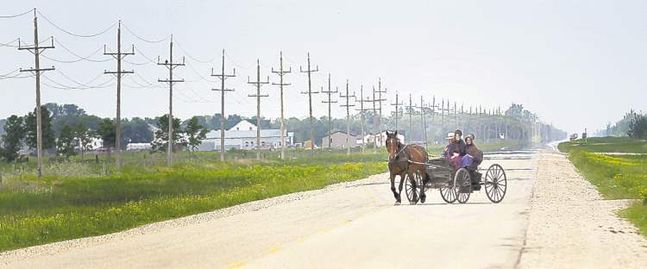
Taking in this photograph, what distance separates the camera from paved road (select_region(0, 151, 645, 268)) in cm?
1795

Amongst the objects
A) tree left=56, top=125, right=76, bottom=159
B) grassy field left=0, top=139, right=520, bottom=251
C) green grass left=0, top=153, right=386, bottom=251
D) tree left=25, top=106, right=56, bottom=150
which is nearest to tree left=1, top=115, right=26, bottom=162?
tree left=25, top=106, right=56, bottom=150

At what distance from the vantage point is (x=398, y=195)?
3297 cm

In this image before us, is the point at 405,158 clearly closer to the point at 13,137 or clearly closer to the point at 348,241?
the point at 348,241

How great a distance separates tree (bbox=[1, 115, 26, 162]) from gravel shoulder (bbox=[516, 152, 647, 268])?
64194 mm

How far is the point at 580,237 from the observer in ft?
71.6

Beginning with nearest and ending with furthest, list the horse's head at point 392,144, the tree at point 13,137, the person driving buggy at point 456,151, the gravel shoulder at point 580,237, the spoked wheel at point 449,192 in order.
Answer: the gravel shoulder at point 580,237, the horse's head at point 392,144, the person driving buggy at point 456,151, the spoked wheel at point 449,192, the tree at point 13,137

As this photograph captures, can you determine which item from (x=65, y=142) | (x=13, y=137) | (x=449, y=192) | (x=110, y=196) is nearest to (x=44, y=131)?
(x=13, y=137)

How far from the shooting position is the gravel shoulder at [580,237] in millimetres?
17578

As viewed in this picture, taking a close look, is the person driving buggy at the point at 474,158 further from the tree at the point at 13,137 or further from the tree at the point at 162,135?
the tree at the point at 162,135

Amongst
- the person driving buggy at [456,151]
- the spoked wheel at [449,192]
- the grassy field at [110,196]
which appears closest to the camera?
the grassy field at [110,196]

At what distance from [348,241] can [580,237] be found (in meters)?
4.80

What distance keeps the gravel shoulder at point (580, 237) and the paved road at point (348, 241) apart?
4 cm

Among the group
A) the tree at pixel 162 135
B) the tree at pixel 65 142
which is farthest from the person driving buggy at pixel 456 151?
the tree at pixel 162 135

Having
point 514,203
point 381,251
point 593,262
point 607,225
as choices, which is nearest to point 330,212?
point 514,203
